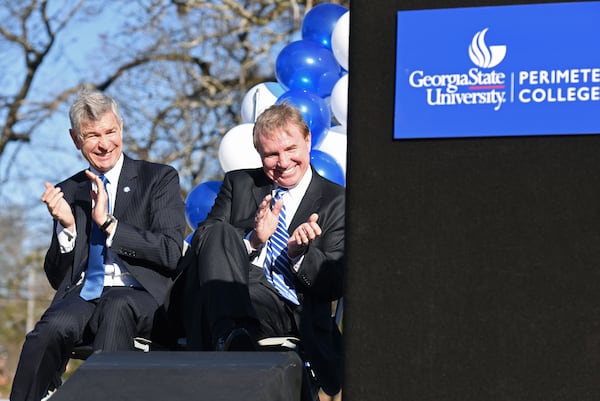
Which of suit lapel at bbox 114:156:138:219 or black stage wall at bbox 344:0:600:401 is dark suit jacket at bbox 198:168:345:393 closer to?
suit lapel at bbox 114:156:138:219

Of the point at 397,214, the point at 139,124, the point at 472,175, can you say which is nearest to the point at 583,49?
the point at 472,175

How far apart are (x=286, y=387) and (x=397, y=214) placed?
409 millimetres

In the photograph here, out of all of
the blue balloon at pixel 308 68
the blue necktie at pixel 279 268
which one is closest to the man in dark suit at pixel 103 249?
the blue necktie at pixel 279 268

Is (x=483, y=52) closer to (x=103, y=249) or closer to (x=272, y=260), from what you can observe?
(x=272, y=260)

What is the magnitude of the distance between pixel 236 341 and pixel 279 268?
48 centimetres

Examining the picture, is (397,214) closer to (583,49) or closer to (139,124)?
(583,49)

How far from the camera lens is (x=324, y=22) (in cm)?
566

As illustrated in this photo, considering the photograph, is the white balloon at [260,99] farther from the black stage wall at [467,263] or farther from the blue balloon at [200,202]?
the black stage wall at [467,263]

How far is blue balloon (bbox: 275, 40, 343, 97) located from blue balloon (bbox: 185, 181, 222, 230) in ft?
2.23

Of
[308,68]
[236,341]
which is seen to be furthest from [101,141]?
[308,68]

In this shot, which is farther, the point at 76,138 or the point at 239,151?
the point at 239,151

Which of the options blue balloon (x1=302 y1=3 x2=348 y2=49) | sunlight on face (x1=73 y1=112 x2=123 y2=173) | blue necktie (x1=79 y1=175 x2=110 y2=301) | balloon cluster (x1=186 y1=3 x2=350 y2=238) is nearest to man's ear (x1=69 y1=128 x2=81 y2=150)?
sunlight on face (x1=73 y1=112 x2=123 y2=173)

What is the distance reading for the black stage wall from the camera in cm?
194

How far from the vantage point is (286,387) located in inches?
82.3
